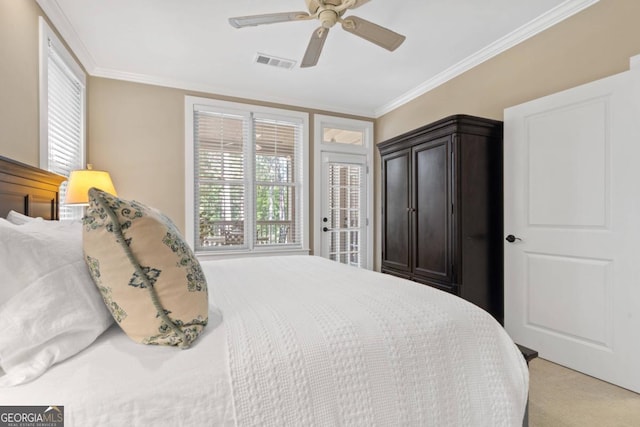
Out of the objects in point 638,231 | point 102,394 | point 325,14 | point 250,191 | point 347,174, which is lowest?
point 102,394

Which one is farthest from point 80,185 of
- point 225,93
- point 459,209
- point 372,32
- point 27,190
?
point 459,209

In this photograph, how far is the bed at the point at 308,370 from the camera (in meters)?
0.73

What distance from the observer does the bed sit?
0.73 m

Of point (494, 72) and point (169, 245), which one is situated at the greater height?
point (494, 72)

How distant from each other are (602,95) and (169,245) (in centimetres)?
267

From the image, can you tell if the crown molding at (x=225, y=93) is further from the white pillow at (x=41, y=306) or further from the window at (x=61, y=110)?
the white pillow at (x=41, y=306)

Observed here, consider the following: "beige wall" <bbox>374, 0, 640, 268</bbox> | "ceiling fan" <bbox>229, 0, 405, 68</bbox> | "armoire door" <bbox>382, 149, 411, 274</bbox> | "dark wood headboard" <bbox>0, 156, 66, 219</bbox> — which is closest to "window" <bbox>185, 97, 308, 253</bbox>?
"armoire door" <bbox>382, 149, 411, 274</bbox>

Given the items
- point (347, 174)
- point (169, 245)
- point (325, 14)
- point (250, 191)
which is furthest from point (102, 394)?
point (347, 174)

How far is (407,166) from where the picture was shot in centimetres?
313

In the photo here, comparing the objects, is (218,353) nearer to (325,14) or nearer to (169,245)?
(169,245)

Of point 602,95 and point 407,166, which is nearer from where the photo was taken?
point 602,95

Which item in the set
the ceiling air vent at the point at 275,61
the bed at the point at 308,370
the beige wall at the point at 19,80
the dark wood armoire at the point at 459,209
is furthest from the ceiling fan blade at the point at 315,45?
the beige wall at the point at 19,80

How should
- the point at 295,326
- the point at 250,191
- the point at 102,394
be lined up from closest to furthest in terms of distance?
the point at 102,394 → the point at 295,326 → the point at 250,191

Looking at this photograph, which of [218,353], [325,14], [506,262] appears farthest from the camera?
[506,262]
